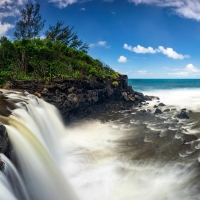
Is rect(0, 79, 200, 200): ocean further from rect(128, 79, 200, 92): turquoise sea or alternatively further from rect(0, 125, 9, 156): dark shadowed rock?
rect(128, 79, 200, 92): turquoise sea

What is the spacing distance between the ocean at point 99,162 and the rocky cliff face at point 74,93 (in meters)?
1.64

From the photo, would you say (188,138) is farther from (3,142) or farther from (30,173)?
(3,142)

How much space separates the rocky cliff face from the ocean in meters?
1.64

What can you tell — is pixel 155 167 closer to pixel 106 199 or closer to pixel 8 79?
pixel 106 199

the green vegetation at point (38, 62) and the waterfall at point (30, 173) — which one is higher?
the green vegetation at point (38, 62)

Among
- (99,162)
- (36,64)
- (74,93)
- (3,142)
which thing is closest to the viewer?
(3,142)

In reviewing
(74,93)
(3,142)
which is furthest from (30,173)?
(74,93)

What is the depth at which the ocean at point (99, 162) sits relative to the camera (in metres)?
6.37

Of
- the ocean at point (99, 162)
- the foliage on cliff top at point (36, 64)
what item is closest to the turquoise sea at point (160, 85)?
the foliage on cliff top at point (36, 64)

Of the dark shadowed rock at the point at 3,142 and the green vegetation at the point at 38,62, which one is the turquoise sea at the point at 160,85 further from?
the dark shadowed rock at the point at 3,142

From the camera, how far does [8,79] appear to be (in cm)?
1538

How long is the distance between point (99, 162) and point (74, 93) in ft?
28.1

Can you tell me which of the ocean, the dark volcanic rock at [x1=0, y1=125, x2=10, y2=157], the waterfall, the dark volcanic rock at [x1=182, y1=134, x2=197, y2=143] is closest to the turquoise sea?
the ocean

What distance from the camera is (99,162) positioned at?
30.0 ft
